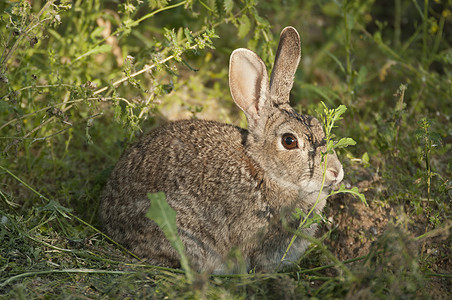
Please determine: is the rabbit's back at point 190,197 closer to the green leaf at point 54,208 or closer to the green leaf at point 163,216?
the green leaf at point 54,208

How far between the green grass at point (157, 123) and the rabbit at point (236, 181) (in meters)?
0.25

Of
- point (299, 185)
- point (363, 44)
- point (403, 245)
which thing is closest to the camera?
point (403, 245)

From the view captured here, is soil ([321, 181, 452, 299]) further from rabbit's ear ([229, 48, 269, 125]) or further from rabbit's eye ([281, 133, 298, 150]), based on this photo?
rabbit's ear ([229, 48, 269, 125])

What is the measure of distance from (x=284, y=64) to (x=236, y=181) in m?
1.05

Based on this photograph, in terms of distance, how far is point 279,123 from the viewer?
14.0 ft

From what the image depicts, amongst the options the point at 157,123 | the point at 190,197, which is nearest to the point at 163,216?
the point at 190,197

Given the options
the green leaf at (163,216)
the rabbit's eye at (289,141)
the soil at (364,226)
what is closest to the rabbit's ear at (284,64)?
the rabbit's eye at (289,141)

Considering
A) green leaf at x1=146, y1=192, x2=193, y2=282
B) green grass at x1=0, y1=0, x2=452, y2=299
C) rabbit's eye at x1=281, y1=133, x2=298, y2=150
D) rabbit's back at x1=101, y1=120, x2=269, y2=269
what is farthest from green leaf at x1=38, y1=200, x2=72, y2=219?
rabbit's eye at x1=281, y1=133, x2=298, y2=150

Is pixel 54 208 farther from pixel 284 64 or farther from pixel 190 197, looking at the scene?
pixel 284 64

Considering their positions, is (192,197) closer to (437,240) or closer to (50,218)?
(50,218)

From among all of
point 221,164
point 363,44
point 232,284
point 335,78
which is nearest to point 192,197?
point 221,164

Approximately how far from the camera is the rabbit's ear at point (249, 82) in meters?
4.30

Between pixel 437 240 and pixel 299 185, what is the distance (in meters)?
1.20

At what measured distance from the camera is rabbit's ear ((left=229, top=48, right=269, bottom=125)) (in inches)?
169
